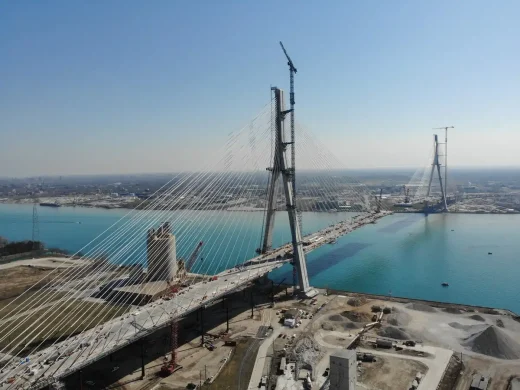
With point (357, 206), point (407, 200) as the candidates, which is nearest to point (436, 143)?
point (407, 200)

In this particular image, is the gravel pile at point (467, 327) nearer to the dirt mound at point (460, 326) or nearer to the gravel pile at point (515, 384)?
the dirt mound at point (460, 326)

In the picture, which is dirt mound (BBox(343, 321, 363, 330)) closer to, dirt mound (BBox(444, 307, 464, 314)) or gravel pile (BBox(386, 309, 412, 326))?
gravel pile (BBox(386, 309, 412, 326))

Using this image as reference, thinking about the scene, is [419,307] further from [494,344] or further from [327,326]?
[327,326]

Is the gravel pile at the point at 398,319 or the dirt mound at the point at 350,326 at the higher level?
the gravel pile at the point at 398,319

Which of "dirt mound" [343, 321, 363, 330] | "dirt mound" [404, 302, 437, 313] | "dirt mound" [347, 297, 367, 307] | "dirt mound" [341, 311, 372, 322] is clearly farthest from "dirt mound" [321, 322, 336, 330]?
"dirt mound" [404, 302, 437, 313]

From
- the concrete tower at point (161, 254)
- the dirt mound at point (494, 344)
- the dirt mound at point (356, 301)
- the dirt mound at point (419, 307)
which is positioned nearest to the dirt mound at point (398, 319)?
the dirt mound at point (419, 307)

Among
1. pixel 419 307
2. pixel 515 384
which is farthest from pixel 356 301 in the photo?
pixel 515 384

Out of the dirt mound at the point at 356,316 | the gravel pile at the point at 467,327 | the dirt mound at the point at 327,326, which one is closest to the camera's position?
the gravel pile at the point at 467,327

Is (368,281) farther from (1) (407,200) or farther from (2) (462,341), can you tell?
(1) (407,200)
